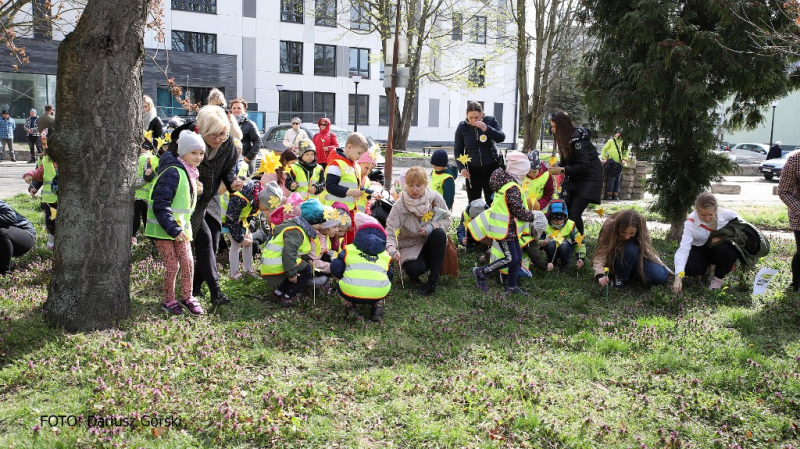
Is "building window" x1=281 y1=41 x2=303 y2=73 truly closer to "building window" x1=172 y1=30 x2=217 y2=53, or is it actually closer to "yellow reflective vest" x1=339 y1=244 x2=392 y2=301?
"building window" x1=172 y1=30 x2=217 y2=53

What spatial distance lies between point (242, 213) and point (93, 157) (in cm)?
215

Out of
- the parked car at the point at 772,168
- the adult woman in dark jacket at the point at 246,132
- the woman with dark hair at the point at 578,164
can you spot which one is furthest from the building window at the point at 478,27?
the woman with dark hair at the point at 578,164

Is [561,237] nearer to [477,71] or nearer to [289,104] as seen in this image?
[477,71]

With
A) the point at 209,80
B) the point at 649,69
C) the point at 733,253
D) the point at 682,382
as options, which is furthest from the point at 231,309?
the point at 209,80

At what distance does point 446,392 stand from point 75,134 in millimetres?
3317

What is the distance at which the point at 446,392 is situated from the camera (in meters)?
4.44

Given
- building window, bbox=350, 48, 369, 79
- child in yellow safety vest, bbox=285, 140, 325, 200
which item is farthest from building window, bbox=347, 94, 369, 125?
child in yellow safety vest, bbox=285, 140, 325, 200

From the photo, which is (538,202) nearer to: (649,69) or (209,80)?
A: (649,69)

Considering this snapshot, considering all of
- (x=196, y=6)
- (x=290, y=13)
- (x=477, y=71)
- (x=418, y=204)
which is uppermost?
(x=290, y=13)

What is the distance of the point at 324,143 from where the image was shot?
10484mm

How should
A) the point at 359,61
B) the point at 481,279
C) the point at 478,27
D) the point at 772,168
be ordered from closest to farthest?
1. the point at 481,279
2. the point at 772,168
3. the point at 478,27
4. the point at 359,61

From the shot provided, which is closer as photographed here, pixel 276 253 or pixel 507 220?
pixel 276 253

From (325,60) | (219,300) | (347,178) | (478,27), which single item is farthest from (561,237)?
(325,60)

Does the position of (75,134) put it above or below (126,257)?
above
